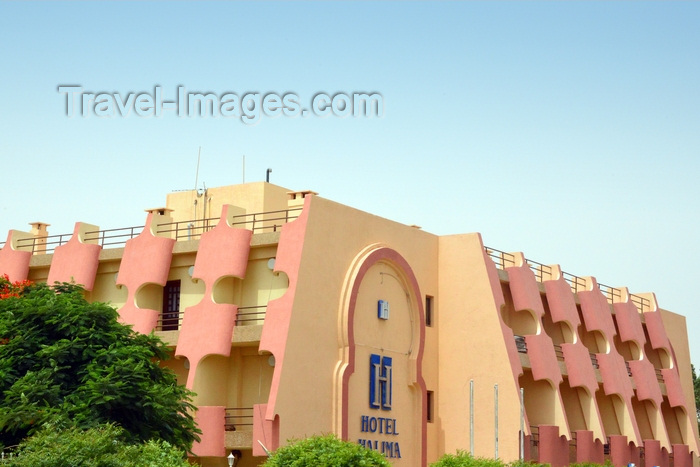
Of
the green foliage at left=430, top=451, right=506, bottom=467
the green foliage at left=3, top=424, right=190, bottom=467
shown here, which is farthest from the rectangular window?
the green foliage at left=3, top=424, right=190, bottom=467

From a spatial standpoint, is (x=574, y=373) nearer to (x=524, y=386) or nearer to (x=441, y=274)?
(x=524, y=386)

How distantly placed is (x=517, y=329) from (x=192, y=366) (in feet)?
48.0

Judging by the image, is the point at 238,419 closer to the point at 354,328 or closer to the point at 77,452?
the point at 354,328

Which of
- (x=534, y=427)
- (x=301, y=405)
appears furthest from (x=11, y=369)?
(x=534, y=427)

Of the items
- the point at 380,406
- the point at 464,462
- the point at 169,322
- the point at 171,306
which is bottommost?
the point at 464,462

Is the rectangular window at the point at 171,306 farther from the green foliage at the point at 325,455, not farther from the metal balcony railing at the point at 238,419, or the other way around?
the green foliage at the point at 325,455

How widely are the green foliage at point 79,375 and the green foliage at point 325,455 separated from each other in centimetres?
505

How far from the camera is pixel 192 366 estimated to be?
3947 centimetres

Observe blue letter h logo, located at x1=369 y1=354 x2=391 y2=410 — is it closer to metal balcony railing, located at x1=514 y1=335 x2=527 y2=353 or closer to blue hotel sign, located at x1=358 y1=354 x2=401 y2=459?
blue hotel sign, located at x1=358 y1=354 x2=401 y2=459

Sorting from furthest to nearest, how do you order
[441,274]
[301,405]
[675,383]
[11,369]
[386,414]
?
1. [675,383]
2. [441,274]
3. [386,414]
4. [301,405]
5. [11,369]

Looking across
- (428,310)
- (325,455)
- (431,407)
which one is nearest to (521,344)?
(428,310)

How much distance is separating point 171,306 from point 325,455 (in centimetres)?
1384

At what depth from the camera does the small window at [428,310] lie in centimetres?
4619

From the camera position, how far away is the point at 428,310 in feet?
152
